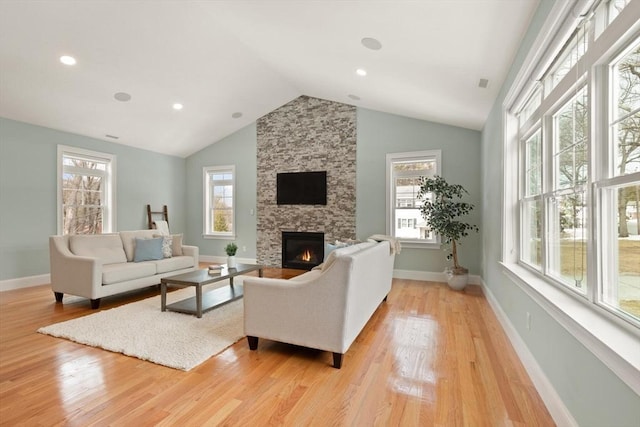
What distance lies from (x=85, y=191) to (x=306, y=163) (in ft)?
13.6

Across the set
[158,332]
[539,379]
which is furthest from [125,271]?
[539,379]

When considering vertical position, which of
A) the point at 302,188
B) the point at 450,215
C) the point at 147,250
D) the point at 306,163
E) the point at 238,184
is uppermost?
the point at 306,163

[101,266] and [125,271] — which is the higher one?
[101,266]

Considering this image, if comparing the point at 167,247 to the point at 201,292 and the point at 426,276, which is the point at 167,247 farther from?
the point at 426,276

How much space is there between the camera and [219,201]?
7621 mm

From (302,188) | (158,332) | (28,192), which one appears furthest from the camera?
(302,188)

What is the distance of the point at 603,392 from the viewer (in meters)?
1.29

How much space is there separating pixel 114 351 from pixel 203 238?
520 centimetres

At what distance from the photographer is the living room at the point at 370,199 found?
5.18 ft

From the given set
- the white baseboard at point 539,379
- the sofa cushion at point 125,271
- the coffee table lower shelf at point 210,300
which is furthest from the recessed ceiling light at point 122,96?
the white baseboard at point 539,379

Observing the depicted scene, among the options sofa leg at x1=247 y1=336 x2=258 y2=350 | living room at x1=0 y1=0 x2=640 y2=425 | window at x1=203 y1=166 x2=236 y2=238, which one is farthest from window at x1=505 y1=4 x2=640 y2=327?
window at x1=203 y1=166 x2=236 y2=238

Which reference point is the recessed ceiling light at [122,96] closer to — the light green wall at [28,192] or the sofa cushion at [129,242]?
the light green wall at [28,192]

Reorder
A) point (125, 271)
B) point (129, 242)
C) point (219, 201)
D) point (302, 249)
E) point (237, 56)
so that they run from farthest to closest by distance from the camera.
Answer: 1. point (219, 201)
2. point (302, 249)
3. point (129, 242)
4. point (237, 56)
5. point (125, 271)

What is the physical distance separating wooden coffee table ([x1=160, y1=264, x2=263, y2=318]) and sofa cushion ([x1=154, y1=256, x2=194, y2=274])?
2.97ft
